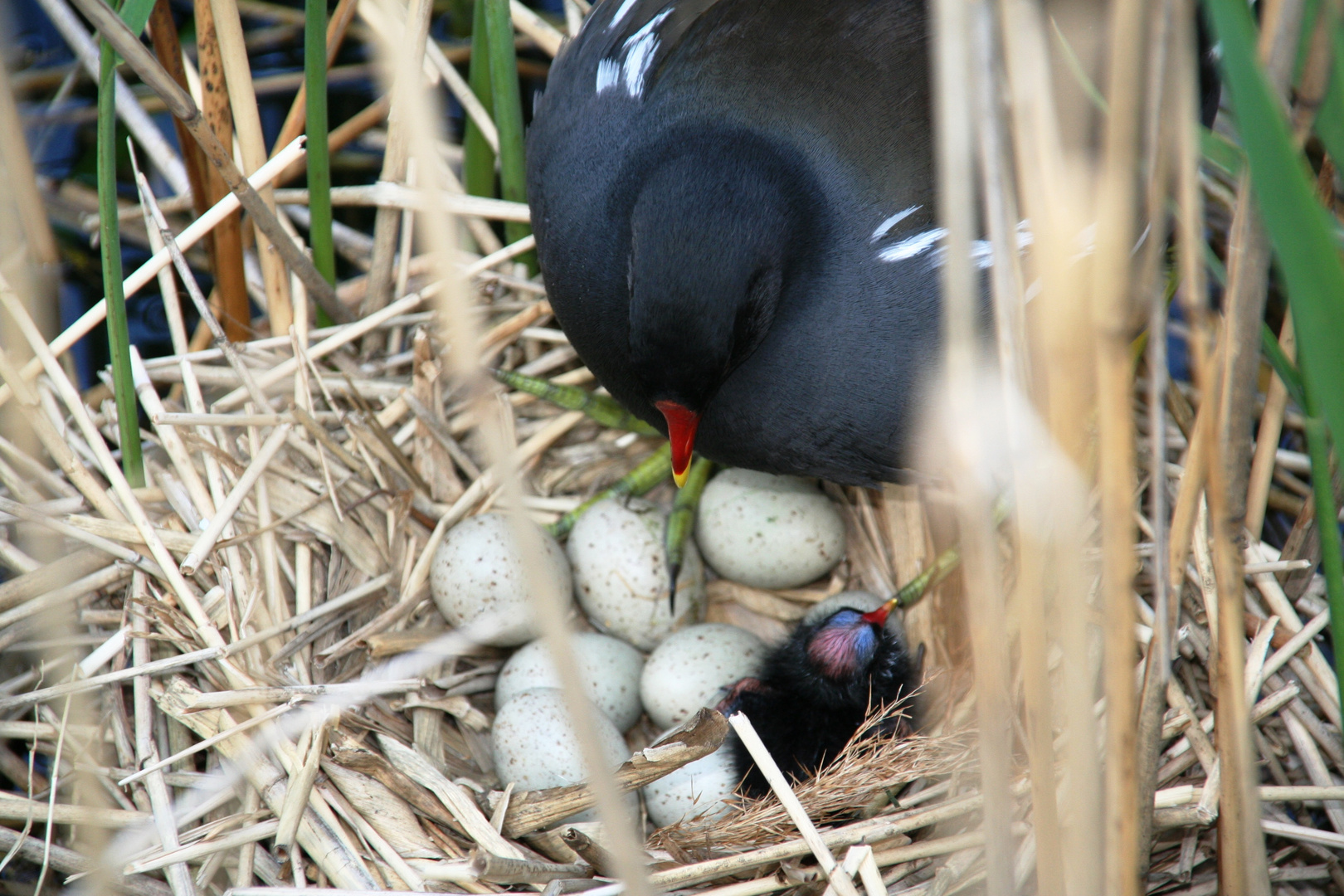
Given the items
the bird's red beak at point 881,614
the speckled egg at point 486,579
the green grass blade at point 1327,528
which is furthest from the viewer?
the speckled egg at point 486,579

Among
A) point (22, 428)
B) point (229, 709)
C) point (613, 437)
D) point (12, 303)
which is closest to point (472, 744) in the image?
point (229, 709)

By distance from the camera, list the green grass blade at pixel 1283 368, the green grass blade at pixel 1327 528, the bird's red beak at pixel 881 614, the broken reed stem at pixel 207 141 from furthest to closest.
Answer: the bird's red beak at pixel 881 614 < the broken reed stem at pixel 207 141 < the green grass blade at pixel 1283 368 < the green grass blade at pixel 1327 528

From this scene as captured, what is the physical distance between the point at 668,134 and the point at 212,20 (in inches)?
34.5

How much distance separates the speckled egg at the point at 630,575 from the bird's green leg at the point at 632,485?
5 centimetres

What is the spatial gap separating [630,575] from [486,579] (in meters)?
0.28

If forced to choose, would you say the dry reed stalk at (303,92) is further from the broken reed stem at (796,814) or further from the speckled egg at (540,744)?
the broken reed stem at (796,814)

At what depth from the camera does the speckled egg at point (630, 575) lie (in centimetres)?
201

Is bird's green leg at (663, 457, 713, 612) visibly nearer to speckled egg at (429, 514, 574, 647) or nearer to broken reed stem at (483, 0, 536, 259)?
speckled egg at (429, 514, 574, 647)

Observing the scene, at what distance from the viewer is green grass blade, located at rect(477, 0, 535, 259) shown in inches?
73.9

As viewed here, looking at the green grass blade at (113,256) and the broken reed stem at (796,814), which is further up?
the green grass blade at (113,256)

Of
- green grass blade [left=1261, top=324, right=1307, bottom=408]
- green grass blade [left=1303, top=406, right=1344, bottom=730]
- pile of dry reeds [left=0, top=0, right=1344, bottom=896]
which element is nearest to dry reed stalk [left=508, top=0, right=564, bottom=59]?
pile of dry reeds [left=0, top=0, right=1344, bottom=896]

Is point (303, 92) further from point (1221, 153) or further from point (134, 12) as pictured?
point (1221, 153)

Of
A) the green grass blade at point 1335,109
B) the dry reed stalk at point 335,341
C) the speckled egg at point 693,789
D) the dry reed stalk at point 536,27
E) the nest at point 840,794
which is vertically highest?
the dry reed stalk at point 536,27

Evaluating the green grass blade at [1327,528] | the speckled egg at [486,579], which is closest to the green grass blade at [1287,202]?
the green grass blade at [1327,528]
